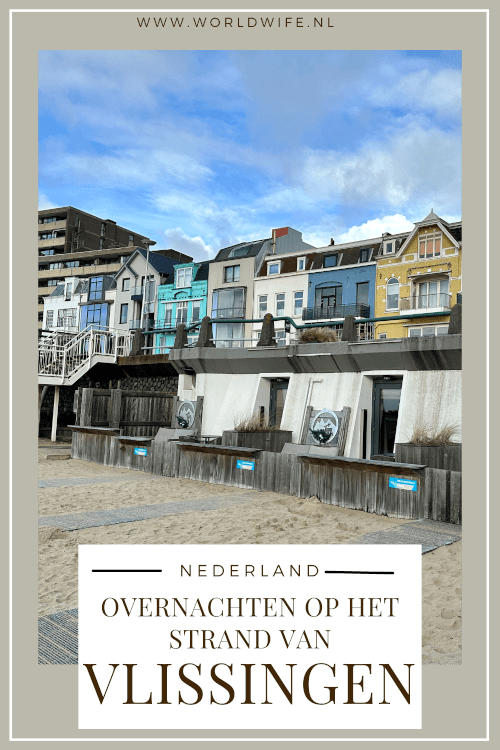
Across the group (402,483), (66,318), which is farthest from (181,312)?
(402,483)

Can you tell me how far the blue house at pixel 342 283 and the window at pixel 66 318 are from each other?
2553cm

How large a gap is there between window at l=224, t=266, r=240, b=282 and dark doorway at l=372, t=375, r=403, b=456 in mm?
26279

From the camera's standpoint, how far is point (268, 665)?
2.37m

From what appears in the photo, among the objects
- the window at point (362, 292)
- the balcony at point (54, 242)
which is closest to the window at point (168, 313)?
the window at point (362, 292)

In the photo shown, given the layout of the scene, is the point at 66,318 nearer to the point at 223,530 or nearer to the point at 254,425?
the point at 254,425

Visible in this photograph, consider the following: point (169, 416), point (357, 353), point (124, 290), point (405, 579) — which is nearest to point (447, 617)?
point (405, 579)

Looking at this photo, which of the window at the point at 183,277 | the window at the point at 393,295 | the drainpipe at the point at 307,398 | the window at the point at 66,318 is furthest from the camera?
the window at the point at 66,318

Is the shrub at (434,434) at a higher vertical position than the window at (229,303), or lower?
lower

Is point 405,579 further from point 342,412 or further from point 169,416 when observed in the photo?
point 169,416

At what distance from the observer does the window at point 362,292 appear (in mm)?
32594

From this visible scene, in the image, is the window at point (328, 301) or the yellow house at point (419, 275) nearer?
the yellow house at point (419, 275)

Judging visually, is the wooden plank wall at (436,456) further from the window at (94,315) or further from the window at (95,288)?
the window at (95,288)

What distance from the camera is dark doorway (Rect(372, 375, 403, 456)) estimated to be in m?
13.1

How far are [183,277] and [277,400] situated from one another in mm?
28217
